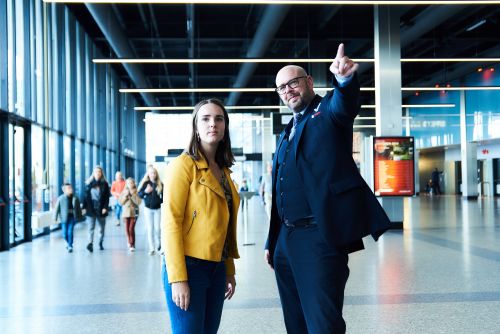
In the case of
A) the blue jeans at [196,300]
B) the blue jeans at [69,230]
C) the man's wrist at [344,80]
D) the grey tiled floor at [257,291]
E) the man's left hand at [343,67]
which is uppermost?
the man's left hand at [343,67]

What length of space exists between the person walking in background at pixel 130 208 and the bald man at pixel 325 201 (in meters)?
7.62

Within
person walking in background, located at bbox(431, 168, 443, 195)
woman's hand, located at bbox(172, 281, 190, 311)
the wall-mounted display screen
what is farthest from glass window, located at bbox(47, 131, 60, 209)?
person walking in background, located at bbox(431, 168, 443, 195)

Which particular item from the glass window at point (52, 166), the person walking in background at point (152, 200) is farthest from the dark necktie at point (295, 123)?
the glass window at point (52, 166)

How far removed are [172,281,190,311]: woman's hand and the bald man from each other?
1.68 ft

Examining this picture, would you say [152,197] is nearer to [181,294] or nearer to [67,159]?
[181,294]

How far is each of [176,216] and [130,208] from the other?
801cm

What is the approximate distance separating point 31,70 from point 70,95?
4068 millimetres

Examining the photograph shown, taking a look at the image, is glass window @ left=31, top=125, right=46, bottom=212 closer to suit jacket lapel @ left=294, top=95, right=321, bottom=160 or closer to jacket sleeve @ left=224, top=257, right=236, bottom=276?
jacket sleeve @ left=224, top=257, right=236, bottom=276

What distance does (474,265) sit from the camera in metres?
7.10

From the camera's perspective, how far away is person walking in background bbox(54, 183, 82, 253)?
1002 centimetres

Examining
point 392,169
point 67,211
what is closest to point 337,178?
point 67,211

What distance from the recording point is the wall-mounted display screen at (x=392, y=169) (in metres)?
11.6

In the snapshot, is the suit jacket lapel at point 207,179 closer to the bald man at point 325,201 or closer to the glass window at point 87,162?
the bald man at point 325,201

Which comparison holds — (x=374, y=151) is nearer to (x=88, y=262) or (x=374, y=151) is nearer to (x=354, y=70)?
(x=88, y=262)
